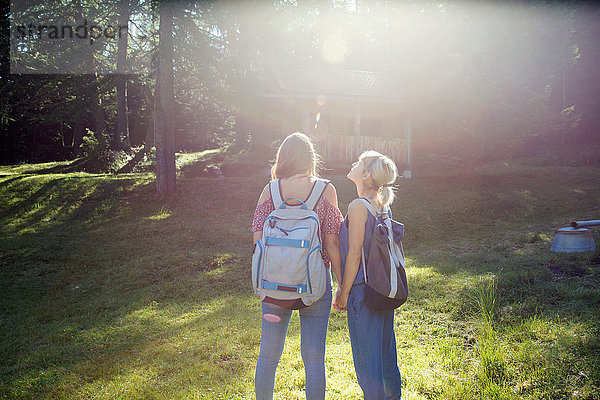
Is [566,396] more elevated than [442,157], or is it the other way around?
[442,157]

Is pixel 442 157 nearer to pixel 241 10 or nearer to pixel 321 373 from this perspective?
pixel 241 10

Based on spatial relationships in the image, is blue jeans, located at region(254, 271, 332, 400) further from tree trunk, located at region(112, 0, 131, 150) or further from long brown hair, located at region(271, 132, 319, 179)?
tree trunk, located at region(112, 0, 131, 150)

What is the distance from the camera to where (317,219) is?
266cm

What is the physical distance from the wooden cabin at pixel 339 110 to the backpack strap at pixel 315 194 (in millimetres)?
14157

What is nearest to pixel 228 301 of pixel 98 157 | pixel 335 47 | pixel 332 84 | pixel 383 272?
pixel 383 272

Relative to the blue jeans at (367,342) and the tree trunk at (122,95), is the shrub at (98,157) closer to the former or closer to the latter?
the tree trunk at (122,95)

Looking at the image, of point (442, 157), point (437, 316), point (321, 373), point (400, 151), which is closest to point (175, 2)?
point (400, 151)

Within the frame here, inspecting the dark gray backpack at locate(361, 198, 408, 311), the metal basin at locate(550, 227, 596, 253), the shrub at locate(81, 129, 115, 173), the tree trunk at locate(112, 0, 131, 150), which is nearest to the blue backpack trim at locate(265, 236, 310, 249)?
A: the dark gray backpack at locate(361, 198, 408, 311)

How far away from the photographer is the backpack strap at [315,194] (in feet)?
8.99

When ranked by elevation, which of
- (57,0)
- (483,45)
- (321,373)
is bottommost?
(321,373)

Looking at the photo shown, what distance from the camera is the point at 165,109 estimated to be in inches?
550

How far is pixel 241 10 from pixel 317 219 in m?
12.4

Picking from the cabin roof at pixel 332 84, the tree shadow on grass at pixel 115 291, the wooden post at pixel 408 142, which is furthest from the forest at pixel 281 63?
the tree shadow on grass at pixel 115 291

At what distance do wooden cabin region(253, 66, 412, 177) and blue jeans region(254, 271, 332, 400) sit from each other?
14.4m
